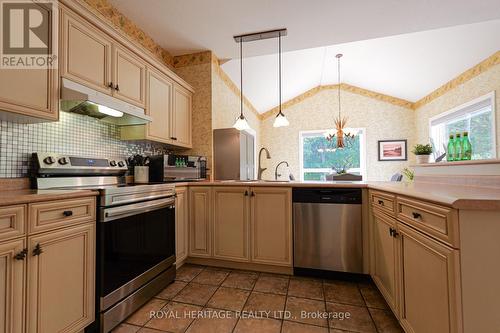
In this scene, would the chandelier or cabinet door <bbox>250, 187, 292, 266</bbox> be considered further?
the chandelier

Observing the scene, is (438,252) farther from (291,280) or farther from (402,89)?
(402,89)

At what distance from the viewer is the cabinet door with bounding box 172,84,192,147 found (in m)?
2.62

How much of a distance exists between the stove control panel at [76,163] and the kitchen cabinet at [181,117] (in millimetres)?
678

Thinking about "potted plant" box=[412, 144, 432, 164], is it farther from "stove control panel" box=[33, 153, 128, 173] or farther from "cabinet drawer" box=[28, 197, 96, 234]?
"stove control panel" box=[33, 153, 128, 173]

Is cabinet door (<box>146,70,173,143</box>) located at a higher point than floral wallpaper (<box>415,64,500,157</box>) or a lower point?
lower

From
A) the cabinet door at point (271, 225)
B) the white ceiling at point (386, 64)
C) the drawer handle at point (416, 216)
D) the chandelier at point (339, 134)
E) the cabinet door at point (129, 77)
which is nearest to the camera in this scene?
the drawer handle at point (416, 216)

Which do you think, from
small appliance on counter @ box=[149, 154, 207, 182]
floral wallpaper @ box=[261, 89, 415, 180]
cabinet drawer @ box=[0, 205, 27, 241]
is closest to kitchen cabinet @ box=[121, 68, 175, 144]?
small appliance on counter @ box=[149, 154, 207, 182]

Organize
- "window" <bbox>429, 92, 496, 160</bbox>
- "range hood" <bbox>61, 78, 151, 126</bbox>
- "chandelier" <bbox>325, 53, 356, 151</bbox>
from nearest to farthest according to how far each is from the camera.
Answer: "range hood" <bbox>61, 78, 151, 126</bbox>
"window" <bbox>429, 92, 496, 160</bbox>
"chandelier" <bbox>325, 53, 356, 151</bbox>

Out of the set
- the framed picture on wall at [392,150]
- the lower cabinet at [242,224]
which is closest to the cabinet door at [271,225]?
the lower cabinet at [242,224]

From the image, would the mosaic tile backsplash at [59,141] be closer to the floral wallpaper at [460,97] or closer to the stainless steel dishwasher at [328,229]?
the stainless steel dishwasher at [328,229]

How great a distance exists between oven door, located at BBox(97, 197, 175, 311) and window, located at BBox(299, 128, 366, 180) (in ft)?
15.8

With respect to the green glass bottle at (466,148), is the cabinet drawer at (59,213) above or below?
below

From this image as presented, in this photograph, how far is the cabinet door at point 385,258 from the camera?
136 centimetres

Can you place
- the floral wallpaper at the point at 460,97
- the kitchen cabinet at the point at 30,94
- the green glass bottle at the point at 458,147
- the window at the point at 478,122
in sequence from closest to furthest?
the kitchen cabinet at the point at 30,94, the green glass bottle at the point at 458,147, the floral wallpaper at the point at 460,97, the window at the point at 478,122
